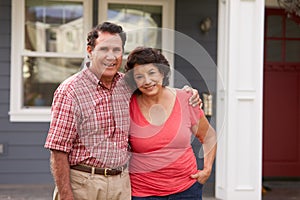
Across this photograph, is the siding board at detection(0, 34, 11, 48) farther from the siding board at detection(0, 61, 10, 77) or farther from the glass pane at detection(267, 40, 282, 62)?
the glass pane at detection(267, 40, 282, 62)

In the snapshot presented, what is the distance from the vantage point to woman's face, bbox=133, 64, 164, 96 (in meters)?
2.26

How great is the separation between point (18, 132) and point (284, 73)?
3236mm

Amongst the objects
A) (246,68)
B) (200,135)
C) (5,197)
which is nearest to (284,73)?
(246,68)

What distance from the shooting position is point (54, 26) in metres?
5.59

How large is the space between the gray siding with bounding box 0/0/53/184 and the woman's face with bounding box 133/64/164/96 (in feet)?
11.4

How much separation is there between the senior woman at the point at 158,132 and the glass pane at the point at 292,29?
13.4 ft

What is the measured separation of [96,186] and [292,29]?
15.0 ft

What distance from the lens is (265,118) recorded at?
6.13 metres

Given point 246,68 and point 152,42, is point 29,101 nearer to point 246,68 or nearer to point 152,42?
point 152,42

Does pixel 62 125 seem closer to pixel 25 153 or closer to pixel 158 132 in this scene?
pixel 158 132

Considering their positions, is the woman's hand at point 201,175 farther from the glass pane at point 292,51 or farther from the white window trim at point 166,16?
the glass pane at point 292,51

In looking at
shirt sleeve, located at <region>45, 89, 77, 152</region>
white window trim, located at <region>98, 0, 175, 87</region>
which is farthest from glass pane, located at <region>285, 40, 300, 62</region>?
shirt sleeve, located at <region>45, 89, 77, 152</region>

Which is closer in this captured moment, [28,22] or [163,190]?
[163,190]

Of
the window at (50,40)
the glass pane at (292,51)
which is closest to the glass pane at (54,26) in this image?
the window at (50,40)
